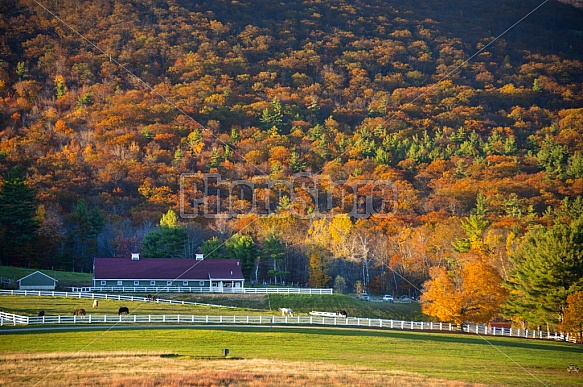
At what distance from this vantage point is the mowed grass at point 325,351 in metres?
43.0

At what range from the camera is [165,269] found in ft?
273

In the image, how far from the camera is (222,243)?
319ft

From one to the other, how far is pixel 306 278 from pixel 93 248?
24.9m

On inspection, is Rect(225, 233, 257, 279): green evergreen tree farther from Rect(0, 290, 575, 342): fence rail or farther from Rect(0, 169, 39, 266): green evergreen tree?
Rect(0, 169, 39, 266): green evergreen tree

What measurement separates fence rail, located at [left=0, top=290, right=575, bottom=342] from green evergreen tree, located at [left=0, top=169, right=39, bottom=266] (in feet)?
74.4

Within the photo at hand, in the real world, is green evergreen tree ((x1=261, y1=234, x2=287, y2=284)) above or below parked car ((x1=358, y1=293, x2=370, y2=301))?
above

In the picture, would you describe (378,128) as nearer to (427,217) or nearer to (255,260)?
(427,217)

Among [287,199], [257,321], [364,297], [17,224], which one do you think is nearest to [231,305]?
[257,321]

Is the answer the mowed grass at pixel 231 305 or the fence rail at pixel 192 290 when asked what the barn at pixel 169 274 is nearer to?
the fence rail at pixel 192 290

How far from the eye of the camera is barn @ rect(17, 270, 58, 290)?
7531 cm

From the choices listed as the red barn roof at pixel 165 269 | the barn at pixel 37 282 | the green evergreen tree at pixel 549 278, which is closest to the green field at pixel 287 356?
the green evergreen tree at pixel 549 278

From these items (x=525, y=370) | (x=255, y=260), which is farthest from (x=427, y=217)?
(x=525, y=370)

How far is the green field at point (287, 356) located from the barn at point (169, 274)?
2223 centimetres

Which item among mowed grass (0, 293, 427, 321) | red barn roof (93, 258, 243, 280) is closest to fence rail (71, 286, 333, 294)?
mowed grass (0, 293, 427, 321)
